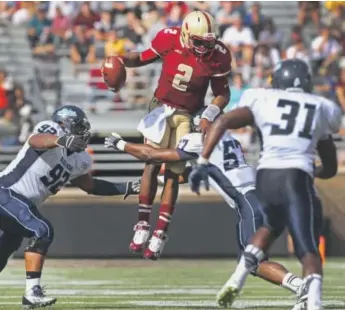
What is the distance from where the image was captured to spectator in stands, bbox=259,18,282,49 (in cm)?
1535

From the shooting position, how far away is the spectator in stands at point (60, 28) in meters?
15.9

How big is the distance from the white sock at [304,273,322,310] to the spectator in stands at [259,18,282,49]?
365 inches

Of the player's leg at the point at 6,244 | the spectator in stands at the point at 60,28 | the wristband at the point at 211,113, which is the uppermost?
the wristband at the point at 211,113

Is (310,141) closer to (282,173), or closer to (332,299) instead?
(282,173)

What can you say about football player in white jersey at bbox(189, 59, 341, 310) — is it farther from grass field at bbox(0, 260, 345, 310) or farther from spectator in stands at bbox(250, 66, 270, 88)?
spectator in stands at bbox(250, 66, 270, 88)

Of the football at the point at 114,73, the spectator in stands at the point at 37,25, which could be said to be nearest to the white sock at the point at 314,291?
the football at the point at 114,73

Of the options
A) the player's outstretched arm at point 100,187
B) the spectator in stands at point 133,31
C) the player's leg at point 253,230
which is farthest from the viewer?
the spectator in stands at point 133,31

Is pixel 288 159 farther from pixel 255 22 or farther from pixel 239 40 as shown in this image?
pixel 255 22

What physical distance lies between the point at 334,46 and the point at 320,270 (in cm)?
933

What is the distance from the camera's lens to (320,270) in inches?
248

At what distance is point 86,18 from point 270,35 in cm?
268

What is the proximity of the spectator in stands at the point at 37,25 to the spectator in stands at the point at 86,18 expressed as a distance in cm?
43

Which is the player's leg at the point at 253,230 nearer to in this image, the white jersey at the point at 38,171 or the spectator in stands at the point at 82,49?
the white jersey at the point at 38,171

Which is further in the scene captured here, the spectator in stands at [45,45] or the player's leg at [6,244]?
the spectator in stands at [45,45]
